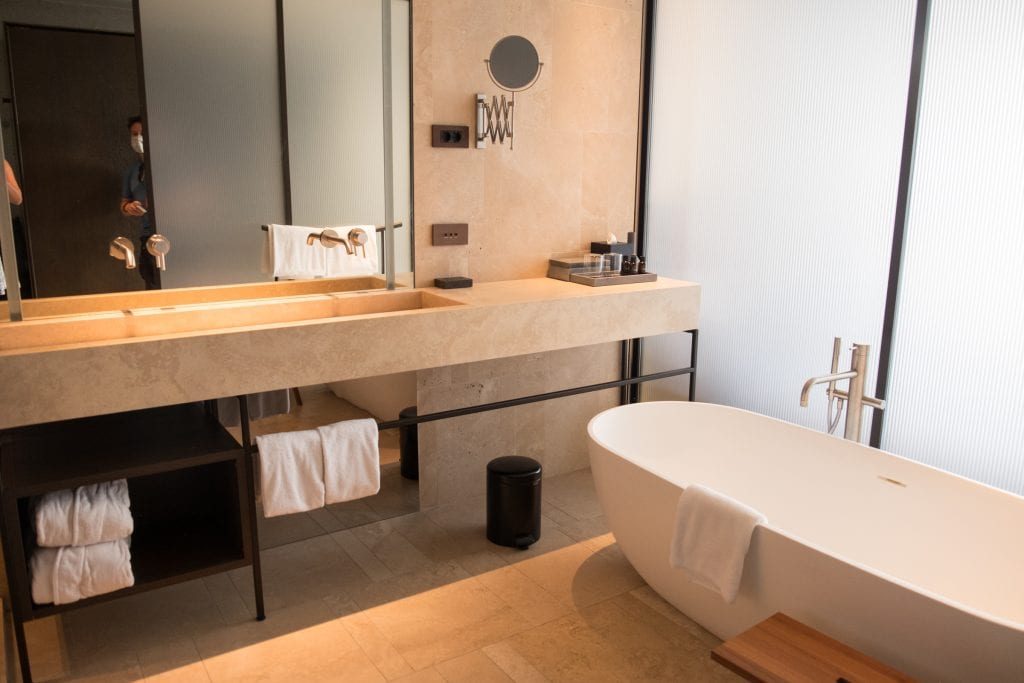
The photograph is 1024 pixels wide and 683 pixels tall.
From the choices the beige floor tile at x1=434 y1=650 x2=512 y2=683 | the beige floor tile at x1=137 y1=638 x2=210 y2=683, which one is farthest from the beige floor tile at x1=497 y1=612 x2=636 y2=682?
the beige floor tile at x1=137 y1=638 x2=210 y2=683

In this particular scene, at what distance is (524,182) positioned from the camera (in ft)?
11.6

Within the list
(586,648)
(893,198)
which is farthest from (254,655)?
(893,198)

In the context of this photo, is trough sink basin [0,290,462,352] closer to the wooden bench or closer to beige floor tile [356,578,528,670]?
beige floor tile [356,578,528,670]

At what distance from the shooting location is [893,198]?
9.51 feet

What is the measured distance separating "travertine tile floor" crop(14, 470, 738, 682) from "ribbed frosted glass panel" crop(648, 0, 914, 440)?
1094mm

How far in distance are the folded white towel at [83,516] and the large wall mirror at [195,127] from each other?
626mm

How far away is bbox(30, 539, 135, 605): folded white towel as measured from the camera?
2262mm

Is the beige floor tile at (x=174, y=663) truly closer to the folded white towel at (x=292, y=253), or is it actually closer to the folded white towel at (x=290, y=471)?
the folded white towel at (x=290, y=471)

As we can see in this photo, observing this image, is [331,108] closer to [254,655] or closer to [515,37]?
[515,37]

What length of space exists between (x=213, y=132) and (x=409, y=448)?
1.44 metres

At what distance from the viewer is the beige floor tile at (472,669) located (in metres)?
2.38

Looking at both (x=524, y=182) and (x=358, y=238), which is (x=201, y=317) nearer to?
(x=358, y=238)

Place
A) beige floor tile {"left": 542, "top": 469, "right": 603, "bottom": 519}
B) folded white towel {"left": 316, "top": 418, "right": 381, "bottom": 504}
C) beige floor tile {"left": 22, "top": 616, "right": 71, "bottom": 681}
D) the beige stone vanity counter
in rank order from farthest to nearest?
beige floor tile {"left": 542, "top": 469, "right": 603, "bottom": 519}
folded white towel {"left": 316, "top": 418, "right": 381, "bottom": 504}
beige floor tile {"left": 22, "top": 616, "right": 71, "bottom": 681}
the beige stone vanity counter

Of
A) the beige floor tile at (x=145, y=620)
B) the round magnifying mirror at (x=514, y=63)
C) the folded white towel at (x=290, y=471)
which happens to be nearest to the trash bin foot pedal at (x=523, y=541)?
the folded white towel at (x=290, y=471)
